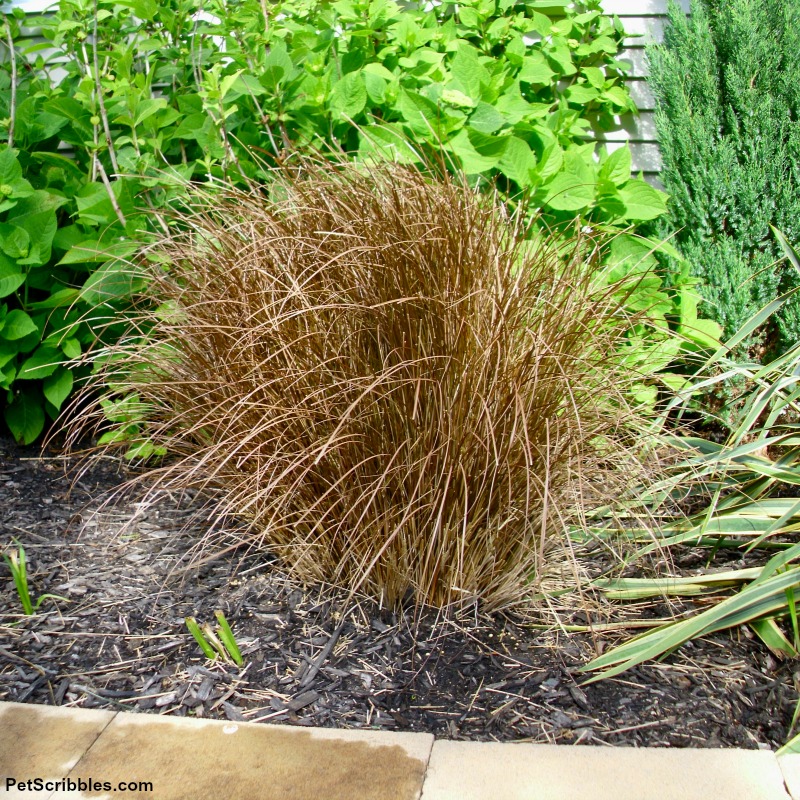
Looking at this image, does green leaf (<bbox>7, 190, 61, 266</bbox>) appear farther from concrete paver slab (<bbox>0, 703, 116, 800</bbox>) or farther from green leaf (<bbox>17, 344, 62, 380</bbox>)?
concrete paver slab (<bbox>0, 703, 116, 800</bbox>)

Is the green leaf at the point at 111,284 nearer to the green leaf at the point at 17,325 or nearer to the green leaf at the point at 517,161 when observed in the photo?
the green leaf at the point at 17,325

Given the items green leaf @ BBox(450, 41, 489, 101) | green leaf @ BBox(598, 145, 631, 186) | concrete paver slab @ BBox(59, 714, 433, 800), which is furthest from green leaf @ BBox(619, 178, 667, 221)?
concrete paver slab @ BBox(59, 714, 433, 800)

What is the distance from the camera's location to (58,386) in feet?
10.1

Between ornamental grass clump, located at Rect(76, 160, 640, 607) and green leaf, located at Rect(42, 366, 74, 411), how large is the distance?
104cm

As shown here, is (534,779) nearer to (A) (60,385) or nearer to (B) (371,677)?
(B) (371,677)

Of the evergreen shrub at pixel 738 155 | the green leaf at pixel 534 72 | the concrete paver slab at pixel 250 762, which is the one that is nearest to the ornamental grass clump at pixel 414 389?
the concrete paver slab at pixel 250 762

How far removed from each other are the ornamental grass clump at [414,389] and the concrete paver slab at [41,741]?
560mm

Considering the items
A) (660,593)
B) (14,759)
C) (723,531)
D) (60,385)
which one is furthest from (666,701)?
(60,385)

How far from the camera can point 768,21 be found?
3.26 metres

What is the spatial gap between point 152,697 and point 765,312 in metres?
2.01

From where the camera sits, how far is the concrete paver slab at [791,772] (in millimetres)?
1532

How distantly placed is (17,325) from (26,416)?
16.1 inches

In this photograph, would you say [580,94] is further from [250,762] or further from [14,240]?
[250,762]

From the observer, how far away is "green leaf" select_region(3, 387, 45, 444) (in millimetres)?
3199
